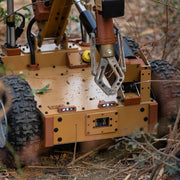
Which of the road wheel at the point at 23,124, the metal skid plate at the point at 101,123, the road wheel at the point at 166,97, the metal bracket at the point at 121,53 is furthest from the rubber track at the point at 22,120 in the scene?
the road wheel at the point at 166,97

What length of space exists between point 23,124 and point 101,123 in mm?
769

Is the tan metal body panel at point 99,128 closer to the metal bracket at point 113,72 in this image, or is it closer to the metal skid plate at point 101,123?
the metal skid plate at point 101,123

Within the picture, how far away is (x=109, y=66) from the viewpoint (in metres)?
4.22

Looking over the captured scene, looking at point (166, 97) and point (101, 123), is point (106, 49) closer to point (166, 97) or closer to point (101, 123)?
point (101, 123)

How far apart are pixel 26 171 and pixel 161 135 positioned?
1378mm

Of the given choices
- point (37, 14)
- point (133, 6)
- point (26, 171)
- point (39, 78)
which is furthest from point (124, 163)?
point (133, 6)

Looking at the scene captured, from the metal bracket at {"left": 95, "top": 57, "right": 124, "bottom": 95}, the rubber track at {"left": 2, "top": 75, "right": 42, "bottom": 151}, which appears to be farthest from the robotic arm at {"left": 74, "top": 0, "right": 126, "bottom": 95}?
the rubber track at {"left": 2, "top": 75, "right": 42, "bottom": 151}

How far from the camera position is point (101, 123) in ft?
14.7

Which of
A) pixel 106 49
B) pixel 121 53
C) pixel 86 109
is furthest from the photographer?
pixel 86 109

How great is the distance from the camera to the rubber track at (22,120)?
13.7 feet

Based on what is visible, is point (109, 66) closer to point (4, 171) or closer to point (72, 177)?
point (72, 177)

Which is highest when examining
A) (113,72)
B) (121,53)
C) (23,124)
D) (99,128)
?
(121,53)

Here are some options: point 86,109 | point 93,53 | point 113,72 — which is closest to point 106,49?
point 93,53

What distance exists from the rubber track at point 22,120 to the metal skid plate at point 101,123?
469 mm
